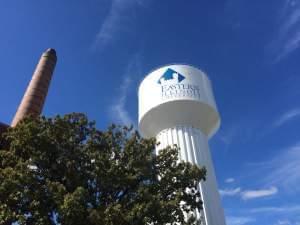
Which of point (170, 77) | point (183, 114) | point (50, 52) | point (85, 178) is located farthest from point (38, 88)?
point (85, 178)

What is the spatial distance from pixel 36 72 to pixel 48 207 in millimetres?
20661

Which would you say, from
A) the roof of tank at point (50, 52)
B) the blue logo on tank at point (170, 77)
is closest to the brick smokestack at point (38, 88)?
the roof of tank at point (50, 52)

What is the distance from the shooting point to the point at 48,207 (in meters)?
10.5

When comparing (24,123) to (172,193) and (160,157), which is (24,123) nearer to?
(160,157)

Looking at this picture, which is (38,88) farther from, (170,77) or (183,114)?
(183,114)

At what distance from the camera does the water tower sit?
55.9ft

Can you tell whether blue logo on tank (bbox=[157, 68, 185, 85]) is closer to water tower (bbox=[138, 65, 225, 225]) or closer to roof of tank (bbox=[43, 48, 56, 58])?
water tower (bbox=[138, 65, 225, 225])

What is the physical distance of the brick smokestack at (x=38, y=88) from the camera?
2423cm

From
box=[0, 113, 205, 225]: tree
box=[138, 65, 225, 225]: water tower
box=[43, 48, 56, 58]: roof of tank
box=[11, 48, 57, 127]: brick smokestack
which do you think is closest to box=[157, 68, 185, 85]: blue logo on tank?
box=[138, 65, 225, 225]: water tower

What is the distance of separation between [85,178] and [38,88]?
17108mm

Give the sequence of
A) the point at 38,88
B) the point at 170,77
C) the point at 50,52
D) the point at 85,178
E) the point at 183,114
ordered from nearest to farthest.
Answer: the point at 85,178
the point at 183,114
the point at 170,77
the point at 38,88
the point at 50,52

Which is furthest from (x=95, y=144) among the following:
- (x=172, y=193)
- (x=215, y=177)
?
(x=215, y=177)

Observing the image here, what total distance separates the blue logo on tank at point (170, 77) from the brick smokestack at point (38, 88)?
10.7 m

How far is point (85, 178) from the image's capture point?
11609mm
